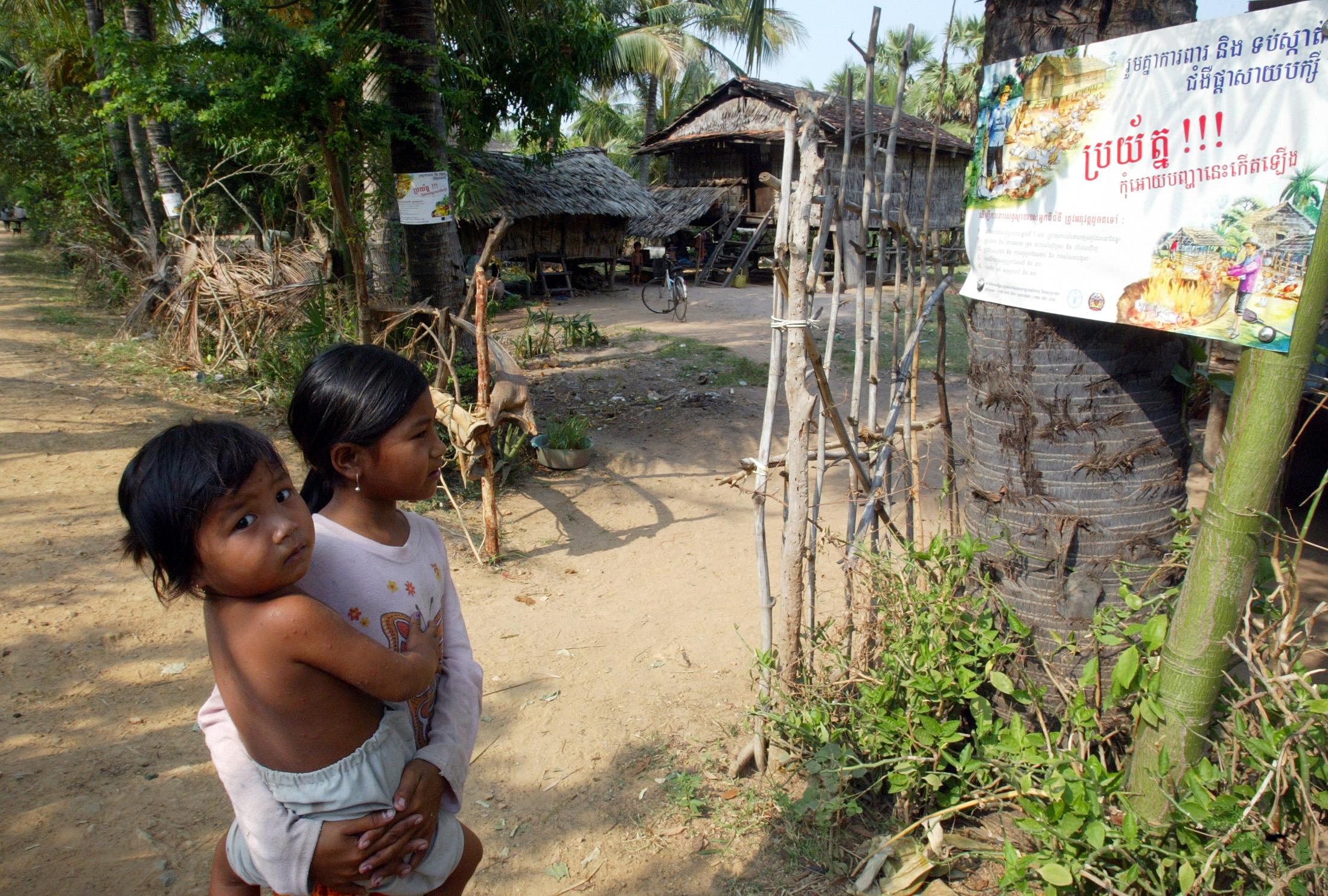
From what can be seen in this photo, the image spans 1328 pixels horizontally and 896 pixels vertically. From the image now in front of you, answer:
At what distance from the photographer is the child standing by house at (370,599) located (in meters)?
1.37

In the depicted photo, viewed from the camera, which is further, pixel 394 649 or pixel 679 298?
pixel 679 298

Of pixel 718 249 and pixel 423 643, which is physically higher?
pixel 718 249

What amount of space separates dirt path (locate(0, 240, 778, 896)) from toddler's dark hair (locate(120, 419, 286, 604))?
5.44 ft

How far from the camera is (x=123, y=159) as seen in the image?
14070mm

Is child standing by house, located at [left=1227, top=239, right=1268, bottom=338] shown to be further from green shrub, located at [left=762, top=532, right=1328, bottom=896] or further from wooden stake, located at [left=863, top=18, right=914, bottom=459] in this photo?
wooden stake, located at [left=863, top=18, right=914, bottom=459]

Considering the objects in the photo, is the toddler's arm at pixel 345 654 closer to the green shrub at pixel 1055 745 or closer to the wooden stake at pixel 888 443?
the green shrub at pixel 1055 745

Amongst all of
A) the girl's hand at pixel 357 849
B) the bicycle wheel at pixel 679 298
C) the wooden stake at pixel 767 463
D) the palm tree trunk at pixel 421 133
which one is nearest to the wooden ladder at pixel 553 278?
the bicycle wheel at pixel 679 298

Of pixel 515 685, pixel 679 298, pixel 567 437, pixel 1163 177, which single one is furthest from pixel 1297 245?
pixel 679 298

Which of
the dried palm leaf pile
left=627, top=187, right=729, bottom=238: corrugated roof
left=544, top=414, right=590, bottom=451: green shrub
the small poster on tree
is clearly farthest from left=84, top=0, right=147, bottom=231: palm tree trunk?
left=544, top=414, right=590, bottom=451: green shrub

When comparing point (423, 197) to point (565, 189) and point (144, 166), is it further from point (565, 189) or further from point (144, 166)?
point (565, 189)

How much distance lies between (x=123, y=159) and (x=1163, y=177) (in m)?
16.7

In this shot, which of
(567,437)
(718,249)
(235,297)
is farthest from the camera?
(718,249)

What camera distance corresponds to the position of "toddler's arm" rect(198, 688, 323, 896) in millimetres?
1356

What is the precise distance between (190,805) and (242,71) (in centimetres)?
429
